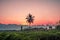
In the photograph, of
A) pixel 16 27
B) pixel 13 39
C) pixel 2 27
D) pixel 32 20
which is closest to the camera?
pixel 13 39

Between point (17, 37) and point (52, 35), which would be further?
point (52, 35)

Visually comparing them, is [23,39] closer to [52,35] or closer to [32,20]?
[52,35]

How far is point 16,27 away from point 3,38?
81.8 ft

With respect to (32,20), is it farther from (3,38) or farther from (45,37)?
(3,38)

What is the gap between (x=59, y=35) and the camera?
44.5 feet

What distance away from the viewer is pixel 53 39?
13.3 metres

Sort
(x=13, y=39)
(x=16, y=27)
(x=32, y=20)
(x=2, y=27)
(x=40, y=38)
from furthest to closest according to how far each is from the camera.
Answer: (x=32, y=20) < (x=16, y=27) < (x=2, y=27) < (x=40, y=38) < (x=13, y=39)

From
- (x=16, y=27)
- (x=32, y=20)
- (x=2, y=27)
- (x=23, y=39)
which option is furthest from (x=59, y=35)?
(x=32, y=20)

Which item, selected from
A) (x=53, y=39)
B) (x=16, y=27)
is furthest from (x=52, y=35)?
(x=16, y=27)

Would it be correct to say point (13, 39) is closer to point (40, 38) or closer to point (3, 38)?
point (3, 38)

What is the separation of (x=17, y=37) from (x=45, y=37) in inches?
173

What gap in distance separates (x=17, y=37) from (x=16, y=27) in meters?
25.0

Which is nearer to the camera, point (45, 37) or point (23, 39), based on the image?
point (23, 39)

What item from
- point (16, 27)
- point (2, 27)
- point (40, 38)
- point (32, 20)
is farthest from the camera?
point (32, 20)
